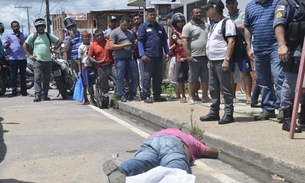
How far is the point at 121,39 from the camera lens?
994cm

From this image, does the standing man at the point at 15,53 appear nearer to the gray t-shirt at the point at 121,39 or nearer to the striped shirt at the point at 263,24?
the gray t-shirt at the point at 121,39

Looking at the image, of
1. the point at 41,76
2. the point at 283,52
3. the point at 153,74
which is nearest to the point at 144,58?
the point at 153,74

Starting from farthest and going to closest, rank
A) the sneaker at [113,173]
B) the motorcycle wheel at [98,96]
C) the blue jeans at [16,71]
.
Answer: the blue jeans at [16,71] < the motorcycle wheel at [98,96] < the sneaker at [113,173]

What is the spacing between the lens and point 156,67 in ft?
32.4

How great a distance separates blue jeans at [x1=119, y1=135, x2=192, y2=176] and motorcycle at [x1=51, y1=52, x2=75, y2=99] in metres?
8.16

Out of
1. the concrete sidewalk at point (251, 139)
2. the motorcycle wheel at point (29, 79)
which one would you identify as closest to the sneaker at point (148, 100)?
the concrete sidewalk at point (251, 139)

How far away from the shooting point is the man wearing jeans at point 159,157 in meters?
3.98

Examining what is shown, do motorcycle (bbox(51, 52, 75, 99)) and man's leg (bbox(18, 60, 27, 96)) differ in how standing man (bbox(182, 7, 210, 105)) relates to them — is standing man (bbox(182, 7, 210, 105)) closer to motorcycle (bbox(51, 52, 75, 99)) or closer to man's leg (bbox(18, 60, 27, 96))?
motorcycle (bbox(51, 52, 75, 99))

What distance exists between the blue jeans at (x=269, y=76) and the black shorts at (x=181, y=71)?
2716mm

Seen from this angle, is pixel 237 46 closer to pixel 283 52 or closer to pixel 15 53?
pixel 283 52

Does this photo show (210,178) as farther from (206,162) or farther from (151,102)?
(151,102)

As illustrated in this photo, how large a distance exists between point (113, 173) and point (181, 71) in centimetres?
604

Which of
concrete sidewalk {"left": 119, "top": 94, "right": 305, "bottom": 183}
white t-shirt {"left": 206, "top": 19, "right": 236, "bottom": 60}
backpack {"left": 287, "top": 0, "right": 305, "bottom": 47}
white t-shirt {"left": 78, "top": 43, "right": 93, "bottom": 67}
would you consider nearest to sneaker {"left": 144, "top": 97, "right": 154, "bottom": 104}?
concrete sidewalk {"left": 119, "top": 94, "right": 305, "bottom": 183}

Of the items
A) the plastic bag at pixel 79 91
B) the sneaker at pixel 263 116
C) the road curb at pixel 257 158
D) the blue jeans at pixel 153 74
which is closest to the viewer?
the road curb at pixel 257 158
